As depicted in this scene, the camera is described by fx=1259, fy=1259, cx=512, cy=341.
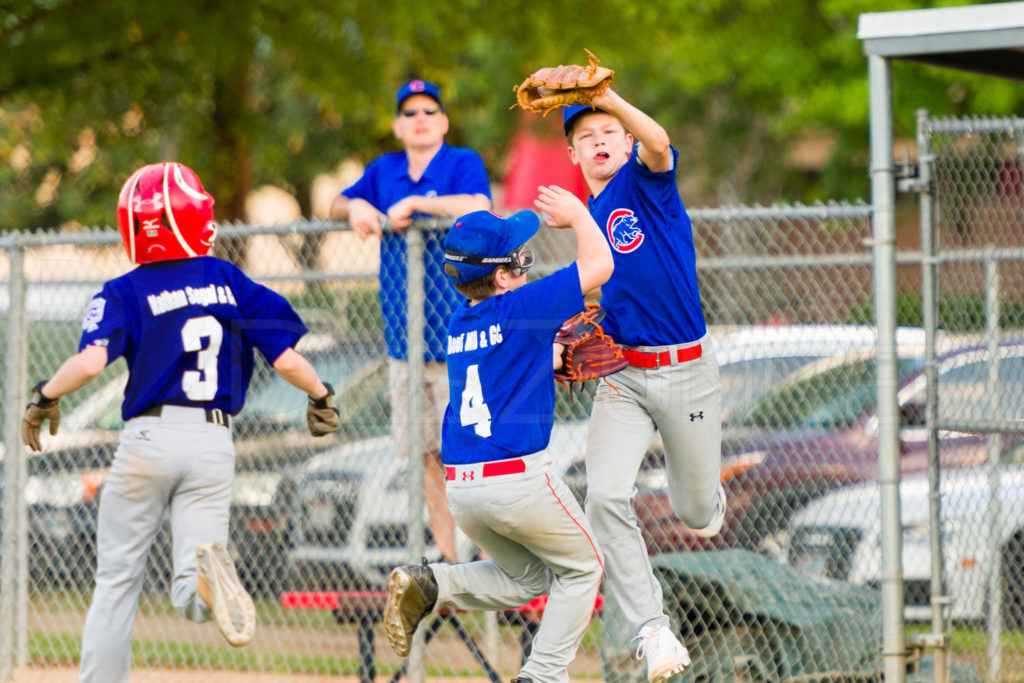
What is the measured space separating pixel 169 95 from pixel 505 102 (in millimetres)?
11792

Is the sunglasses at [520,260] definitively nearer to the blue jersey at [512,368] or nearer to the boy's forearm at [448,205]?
the blue jersey at [512,368]

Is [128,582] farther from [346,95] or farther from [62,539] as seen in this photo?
[346,95]

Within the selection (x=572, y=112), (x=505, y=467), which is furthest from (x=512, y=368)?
(x=572, y=112)

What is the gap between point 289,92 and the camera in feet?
77.9

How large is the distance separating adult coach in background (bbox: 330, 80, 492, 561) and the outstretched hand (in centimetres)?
129

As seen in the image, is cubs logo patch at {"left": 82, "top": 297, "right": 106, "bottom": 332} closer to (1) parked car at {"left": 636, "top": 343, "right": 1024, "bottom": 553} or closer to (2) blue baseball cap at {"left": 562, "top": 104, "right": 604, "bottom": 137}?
(2) blue baseball cap at {"left": 562, "top": 104, "right": 604, "bottom": 137}

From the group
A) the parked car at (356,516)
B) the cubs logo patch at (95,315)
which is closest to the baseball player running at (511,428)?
the cubs logo patch at (95,315)

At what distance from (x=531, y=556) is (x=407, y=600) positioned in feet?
1.70

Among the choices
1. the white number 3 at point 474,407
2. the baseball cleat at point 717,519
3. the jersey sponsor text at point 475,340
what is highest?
the jersey sponsor text at point 475,340

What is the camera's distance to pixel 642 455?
16.4 feet

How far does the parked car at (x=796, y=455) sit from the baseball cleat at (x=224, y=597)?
286 centimetres

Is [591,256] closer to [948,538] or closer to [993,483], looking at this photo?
[993,483]

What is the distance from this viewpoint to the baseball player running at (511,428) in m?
4.58

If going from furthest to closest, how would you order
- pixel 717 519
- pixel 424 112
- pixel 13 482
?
pixel 13 482 < pixel 424 112 < pixel 717 519
